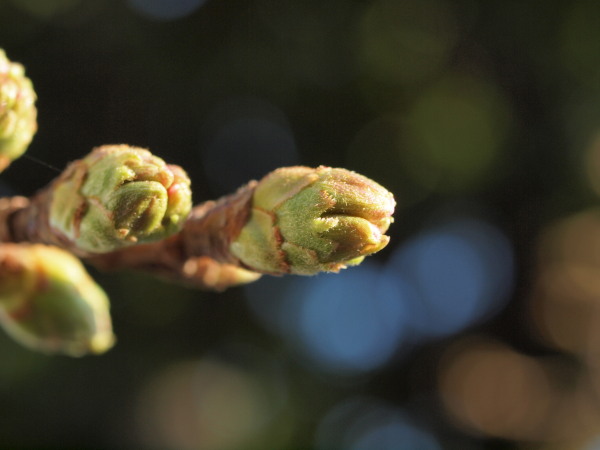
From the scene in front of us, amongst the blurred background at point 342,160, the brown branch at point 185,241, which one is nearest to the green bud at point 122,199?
the brown branch at point 185,241

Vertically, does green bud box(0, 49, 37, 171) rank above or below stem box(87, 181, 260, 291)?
above

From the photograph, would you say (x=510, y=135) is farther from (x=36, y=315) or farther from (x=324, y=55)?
(x=36, y=315)

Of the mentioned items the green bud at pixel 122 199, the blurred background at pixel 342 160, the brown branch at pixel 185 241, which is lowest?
the blurred background at pixel 342 160

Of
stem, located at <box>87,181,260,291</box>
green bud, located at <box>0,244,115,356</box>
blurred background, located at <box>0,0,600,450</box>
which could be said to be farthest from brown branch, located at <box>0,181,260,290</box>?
blurred background, located at <box>0,0,600,450</box>

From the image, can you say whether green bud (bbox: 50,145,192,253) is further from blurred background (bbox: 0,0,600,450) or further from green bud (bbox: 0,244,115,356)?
blurred background (bbox: 0,0,600,450)

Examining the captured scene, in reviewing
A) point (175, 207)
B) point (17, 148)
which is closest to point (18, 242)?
point (17, 148)

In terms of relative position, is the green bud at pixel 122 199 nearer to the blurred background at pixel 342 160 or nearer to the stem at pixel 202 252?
the stem at pixel 202 252
